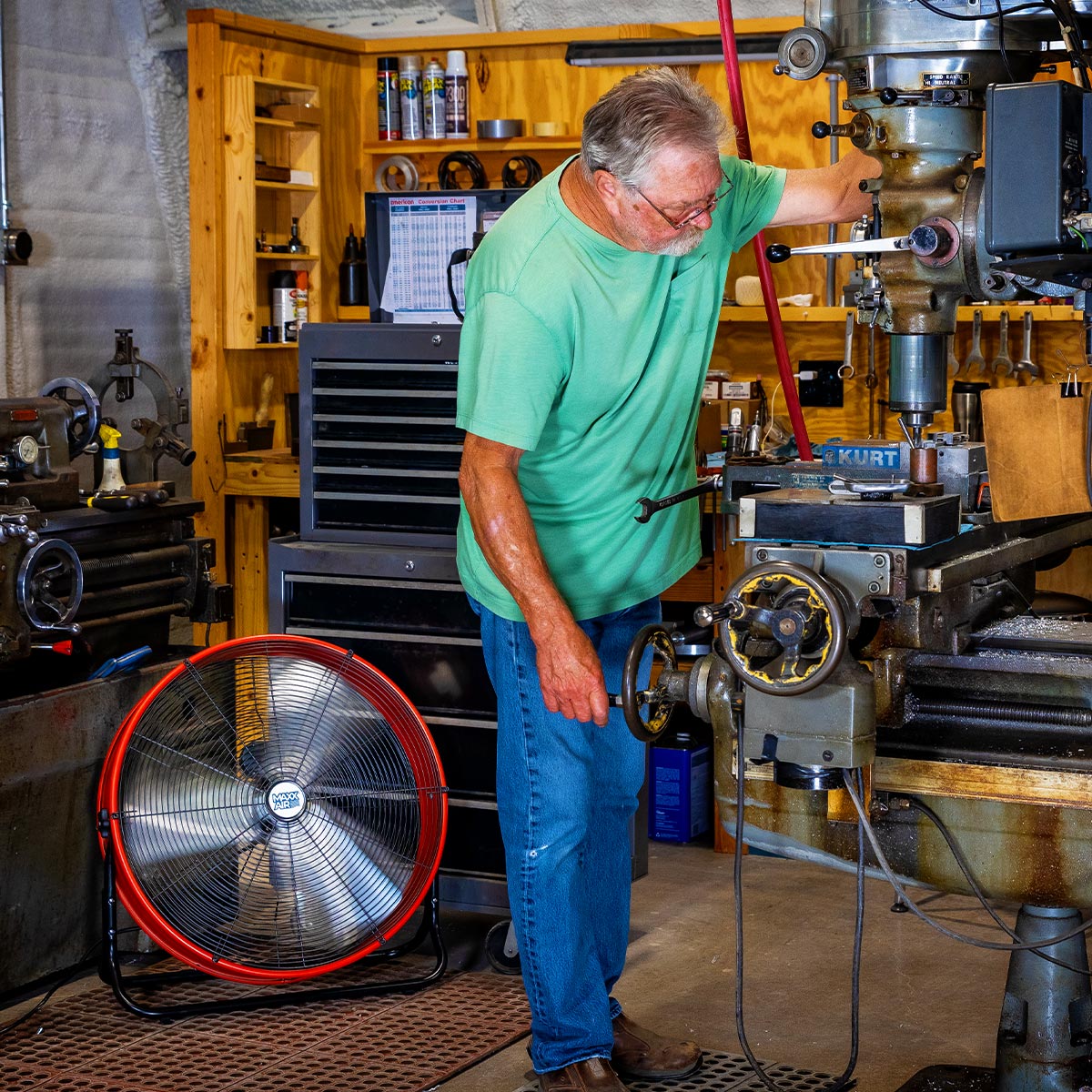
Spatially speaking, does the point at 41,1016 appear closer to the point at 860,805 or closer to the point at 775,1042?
the point at 775,1042

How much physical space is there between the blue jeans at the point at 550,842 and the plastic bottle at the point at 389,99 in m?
2.57

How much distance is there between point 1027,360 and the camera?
365 cm

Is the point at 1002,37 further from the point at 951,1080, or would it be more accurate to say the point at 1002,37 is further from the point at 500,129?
the point at 500,129

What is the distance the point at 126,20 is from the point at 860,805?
3.49 m

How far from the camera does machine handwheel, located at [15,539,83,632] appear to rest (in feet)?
7.67

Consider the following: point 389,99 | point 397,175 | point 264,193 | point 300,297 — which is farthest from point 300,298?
point 389,99

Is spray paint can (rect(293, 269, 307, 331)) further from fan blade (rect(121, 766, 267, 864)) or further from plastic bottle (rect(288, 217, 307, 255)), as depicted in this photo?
fan blade (rect(121, 766, 267, 864))

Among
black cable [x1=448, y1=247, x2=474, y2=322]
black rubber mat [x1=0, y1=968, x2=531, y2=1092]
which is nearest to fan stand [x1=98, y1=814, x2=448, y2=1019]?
black rubber mat [x1=0, y1=968, x2=531, y2=1092]

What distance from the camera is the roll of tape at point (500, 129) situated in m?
4.19

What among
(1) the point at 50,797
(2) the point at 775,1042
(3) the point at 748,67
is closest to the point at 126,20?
(3) the point at 748,67

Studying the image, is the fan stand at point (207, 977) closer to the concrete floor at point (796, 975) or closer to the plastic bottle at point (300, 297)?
the concrete floor at point (796, 975)

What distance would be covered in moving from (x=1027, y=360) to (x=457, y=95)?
5.51 feet

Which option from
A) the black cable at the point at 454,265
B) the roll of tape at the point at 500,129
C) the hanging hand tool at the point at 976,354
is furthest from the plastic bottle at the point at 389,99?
the black cable at the point at 454,265

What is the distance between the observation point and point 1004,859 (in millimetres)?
1542
